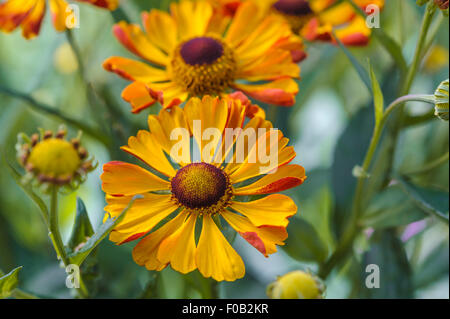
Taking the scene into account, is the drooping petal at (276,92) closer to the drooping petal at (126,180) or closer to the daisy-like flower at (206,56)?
the daisy-like flower at (206,56)

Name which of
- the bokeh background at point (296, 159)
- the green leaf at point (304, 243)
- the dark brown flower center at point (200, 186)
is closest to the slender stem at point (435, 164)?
the bokeh background at point (296, 159)

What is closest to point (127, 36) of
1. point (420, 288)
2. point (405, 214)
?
point (405, 214)

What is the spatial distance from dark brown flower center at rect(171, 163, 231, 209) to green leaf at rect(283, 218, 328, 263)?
13cm

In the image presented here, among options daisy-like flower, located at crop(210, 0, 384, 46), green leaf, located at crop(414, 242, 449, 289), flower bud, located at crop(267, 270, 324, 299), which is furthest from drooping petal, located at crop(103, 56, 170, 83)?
green leaf, located at crop(414, 242, 449, 289)

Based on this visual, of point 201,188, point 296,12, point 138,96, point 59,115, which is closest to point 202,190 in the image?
point 201,188

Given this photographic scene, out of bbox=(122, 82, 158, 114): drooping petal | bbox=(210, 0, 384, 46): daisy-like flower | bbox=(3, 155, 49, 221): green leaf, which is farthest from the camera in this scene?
bbox=(210, 0, 384, 46): daisy-like flower

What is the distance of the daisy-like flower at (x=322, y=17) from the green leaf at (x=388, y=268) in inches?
→ 8.5

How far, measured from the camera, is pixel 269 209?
1.28 ft

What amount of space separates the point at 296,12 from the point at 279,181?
31 centimetres

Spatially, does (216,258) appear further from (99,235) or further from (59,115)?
(59,115)

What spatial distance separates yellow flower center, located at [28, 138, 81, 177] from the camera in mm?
333

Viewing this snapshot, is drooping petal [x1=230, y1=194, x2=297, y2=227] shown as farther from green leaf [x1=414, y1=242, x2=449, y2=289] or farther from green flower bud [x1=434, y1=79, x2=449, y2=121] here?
green leaf [x1=414, y1=242, x2=449, y2=289]

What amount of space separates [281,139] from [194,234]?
107 mm

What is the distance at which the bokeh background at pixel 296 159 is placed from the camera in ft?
1.73
